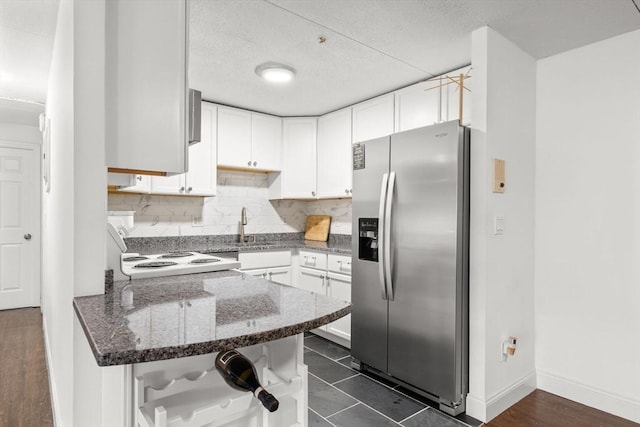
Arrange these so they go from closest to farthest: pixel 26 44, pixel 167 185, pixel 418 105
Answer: pixel 26 44
pixel 418 105
pixel 167 185

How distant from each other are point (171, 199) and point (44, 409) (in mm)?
2092

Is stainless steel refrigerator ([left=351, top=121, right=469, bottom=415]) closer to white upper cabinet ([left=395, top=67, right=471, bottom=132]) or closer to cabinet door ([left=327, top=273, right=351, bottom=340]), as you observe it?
cabinet door ([left=327, top=273, right=351, bottom=340])

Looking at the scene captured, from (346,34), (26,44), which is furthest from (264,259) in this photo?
(26,44)

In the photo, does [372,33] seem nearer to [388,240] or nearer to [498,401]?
[388,240]

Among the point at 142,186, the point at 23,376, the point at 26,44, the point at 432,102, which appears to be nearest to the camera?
the point at 26,44

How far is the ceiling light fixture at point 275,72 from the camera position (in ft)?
9.48

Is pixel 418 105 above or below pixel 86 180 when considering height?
above

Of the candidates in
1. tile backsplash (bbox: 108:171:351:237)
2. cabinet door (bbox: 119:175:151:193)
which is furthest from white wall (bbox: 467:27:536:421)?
cabinet door (bbox: 119:175:151:193)

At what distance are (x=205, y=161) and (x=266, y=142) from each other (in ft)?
2.50

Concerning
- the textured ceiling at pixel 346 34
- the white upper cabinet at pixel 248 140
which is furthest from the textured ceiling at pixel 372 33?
the white upper cabinet at pixel 248 140

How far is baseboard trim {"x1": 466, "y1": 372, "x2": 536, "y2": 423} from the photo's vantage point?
7.43 feet

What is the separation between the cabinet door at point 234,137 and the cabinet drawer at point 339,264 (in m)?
1.43

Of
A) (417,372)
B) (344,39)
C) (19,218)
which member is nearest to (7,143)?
(19,218)

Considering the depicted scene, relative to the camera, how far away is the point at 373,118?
3604 millimetres
